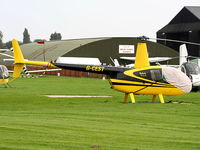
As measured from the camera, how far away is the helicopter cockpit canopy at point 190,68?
35.1 meters

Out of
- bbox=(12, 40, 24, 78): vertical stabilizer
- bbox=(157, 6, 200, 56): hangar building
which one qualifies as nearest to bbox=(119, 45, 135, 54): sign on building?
bbox=(157, 6, 200, 56): hangar building

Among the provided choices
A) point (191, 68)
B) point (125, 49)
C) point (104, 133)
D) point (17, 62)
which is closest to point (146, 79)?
point (191, 68)

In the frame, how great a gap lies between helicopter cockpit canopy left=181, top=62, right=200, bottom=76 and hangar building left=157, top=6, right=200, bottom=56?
68.0 m

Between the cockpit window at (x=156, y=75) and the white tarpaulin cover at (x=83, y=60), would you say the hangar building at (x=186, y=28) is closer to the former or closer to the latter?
the white tarpaulin cover at (x=83, y=60)

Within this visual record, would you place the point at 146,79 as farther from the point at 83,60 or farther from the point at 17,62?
the point at 83,60

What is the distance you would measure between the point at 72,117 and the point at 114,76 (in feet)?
31.7

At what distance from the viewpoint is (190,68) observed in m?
35.2

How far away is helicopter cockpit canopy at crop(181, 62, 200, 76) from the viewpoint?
35.1 metres

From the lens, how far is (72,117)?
1891 centimetres

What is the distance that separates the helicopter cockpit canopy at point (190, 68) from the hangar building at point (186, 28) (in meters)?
68.0

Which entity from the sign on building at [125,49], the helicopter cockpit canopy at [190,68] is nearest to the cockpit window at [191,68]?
the helicopter cockpit canopy at [190,68]

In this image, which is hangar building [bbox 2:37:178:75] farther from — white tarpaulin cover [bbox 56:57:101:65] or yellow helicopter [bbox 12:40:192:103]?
yellow helicopter [bbox 12:40:192:103]

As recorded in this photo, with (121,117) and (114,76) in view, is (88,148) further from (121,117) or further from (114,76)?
(114,76)

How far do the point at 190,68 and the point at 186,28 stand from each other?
71.8m
